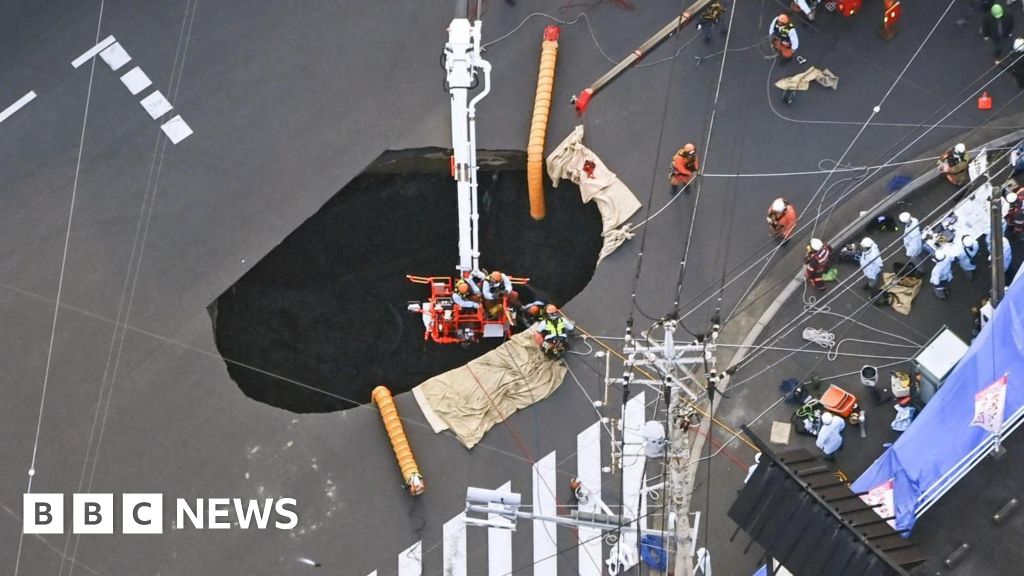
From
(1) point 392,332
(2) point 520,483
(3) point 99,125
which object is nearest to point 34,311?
(3) point 99,125

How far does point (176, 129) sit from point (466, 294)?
8.84 metres

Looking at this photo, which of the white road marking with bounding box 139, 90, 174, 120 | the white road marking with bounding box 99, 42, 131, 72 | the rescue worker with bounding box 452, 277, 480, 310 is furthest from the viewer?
the white road marking with bounding box 99, 42, 131, 72

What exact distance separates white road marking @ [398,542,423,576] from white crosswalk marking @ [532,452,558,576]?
2531mm

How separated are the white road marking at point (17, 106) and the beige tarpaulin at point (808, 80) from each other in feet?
60.3

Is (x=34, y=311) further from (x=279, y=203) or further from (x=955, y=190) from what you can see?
(x=955, y=190)

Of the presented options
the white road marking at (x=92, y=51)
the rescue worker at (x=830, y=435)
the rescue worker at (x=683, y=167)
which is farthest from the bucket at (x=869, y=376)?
the white road marking at (x=92, y=51)

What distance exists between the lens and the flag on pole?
37219 millimetres

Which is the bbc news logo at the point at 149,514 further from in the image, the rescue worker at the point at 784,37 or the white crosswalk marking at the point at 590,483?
the rescue worker at the point at 784,37

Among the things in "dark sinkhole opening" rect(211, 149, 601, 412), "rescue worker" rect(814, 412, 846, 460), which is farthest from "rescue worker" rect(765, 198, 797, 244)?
"rescue worker" rect(814, 412, 846, 460)

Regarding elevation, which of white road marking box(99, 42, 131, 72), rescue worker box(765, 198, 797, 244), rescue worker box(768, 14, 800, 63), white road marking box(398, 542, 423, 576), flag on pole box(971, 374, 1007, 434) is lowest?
white road marking box(398, 542, 423, 576)

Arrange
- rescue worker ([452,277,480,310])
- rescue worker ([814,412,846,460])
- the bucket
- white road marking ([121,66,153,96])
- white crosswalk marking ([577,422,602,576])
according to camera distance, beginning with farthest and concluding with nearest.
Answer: white road marking ([121,66,153,96])
rescue worker ([452,277,480,310])
the bucket
white crosswalk marking ([577,422,602,576])
rescue worker ([814,412,846,460])

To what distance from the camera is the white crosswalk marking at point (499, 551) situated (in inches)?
1599

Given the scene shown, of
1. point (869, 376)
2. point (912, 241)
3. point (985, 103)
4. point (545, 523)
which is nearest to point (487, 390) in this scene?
point (545, 523)

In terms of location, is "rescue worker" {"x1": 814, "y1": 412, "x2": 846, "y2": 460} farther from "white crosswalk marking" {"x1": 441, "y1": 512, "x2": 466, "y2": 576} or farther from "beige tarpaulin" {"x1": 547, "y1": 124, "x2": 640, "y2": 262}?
"white crosswalk marking" {"x1": 441, "y1": 512, "x2": 466, "y2": 576}
